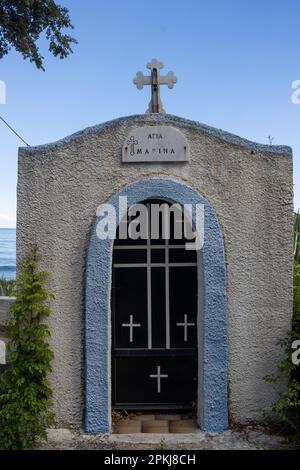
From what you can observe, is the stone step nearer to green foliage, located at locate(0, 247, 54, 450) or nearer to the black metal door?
the black metal door

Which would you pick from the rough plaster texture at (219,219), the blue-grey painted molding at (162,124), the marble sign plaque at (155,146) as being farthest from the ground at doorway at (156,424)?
the blue-grey painted molding at (162,124)

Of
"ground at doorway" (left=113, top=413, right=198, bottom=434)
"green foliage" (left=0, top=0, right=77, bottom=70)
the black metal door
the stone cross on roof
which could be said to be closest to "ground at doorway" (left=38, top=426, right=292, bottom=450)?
"ground at doorway" (left=113, top=413, right=198, bottom=434)

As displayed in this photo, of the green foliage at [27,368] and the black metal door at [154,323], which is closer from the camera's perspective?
the green foliage at [27,368]

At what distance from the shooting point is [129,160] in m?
4.10

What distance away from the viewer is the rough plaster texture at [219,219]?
4.09m

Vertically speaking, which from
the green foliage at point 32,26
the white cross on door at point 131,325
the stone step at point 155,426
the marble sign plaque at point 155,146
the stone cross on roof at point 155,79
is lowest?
the stone step at point 155,426

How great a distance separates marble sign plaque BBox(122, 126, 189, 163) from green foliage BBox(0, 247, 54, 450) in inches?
51.2

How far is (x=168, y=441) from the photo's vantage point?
151 inches

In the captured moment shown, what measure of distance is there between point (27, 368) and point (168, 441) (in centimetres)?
140

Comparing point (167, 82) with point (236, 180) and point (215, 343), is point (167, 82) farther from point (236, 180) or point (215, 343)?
point (215, 343)

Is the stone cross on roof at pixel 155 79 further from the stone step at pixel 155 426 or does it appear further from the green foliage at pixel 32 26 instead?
the green foliage at pixel 32 26

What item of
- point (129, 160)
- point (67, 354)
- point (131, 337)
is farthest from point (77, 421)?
point (129, 160)

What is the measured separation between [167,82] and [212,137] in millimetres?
Result: 856
